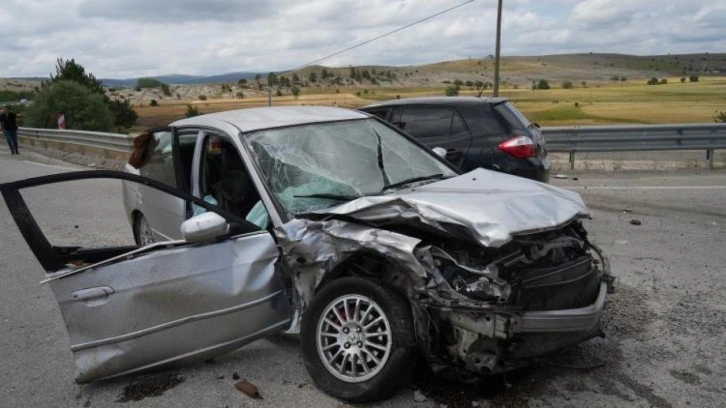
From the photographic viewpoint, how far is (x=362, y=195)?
376cm

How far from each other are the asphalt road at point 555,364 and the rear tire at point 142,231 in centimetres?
94

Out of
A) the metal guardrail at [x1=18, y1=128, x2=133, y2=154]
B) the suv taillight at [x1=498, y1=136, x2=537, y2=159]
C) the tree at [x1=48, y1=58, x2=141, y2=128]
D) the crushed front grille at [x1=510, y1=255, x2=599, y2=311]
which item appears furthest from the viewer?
the tree at [x1=48, y1=58, x2=141, y2=128]

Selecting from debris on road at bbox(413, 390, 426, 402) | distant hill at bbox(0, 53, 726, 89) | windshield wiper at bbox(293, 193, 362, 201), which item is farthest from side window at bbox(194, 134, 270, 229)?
distant hill at bbox(0, 53, 726, 89)

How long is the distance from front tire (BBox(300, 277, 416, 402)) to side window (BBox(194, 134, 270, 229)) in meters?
0.95

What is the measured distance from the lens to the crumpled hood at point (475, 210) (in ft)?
9.78

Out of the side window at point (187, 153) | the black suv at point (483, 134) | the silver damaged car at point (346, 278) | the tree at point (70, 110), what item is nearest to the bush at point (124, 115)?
the tree at point (70, 110)

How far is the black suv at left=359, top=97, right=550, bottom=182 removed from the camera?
6.85 meters

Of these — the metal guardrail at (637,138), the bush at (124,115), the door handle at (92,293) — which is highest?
the door handle at (92,293)

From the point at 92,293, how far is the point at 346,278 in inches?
56.0

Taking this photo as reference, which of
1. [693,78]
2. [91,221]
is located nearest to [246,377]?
[91,221]

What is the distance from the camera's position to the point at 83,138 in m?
17.8

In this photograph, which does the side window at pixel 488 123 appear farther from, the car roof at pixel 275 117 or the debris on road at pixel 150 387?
the debris on road at pixel 150 387

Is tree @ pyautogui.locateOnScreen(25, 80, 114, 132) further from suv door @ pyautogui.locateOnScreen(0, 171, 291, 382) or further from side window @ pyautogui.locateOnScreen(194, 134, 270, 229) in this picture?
suv door @ pyautogui.locateOnScreen(0, 171, 291, 382)

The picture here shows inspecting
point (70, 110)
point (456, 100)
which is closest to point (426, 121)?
point (456, 100)
